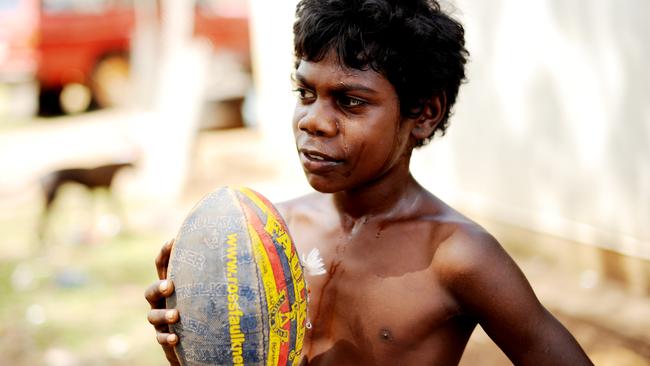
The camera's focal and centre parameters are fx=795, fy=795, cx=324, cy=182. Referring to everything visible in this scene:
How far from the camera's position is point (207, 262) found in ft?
6.80

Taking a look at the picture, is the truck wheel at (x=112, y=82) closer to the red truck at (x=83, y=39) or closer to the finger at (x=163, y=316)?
the red truck at (x=83, y=39)

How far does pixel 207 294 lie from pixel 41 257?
5851 millimetres

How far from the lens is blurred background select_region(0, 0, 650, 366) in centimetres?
539

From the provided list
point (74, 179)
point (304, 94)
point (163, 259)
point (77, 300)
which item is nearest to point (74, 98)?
point (74, 179)

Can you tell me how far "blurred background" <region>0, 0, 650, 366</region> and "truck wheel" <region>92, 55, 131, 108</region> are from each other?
12.9 feet

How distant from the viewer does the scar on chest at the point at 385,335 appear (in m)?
2.26

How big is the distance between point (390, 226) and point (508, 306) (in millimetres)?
445

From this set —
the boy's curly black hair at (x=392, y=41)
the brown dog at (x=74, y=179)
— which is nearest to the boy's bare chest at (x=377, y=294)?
the boy's curly black hair at (x=392, y=41)

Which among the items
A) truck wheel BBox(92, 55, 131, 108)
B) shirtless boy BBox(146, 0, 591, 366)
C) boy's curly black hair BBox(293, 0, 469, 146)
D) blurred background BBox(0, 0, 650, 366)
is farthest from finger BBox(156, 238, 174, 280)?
truck wheel BBox(92, 55, 131, 108)

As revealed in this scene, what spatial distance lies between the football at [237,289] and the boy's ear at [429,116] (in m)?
0.54

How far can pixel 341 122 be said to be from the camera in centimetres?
220

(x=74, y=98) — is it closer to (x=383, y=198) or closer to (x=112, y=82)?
(x=112, y=82)

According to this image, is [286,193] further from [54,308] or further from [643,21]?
[643,21]

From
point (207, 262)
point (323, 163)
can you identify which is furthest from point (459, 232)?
point (207, 262)
